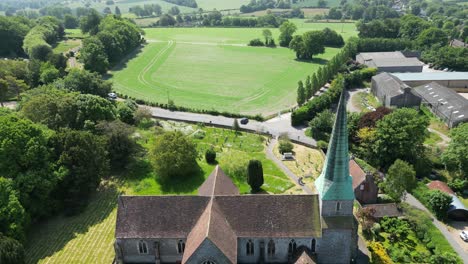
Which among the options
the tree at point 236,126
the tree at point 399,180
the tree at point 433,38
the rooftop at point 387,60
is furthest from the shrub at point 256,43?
the tree at point 399,180

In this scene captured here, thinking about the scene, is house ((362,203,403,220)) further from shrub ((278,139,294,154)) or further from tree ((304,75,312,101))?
tree ((304,75,312,101))

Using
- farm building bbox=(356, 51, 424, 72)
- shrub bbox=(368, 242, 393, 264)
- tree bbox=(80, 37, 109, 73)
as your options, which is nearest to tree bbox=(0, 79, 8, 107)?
tree bbox=(80, 37, 109, 73)

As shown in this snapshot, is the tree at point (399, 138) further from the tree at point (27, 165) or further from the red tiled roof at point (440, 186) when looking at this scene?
the tree at point (27, 165)

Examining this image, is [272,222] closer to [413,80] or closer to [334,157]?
[334,157]

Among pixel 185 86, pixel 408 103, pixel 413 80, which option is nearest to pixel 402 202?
pixel 408 103

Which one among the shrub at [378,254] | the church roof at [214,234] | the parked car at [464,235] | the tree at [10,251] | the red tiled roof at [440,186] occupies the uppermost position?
the church roof at [214,234]

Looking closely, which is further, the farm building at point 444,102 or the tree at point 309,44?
the tree at point 309,44
